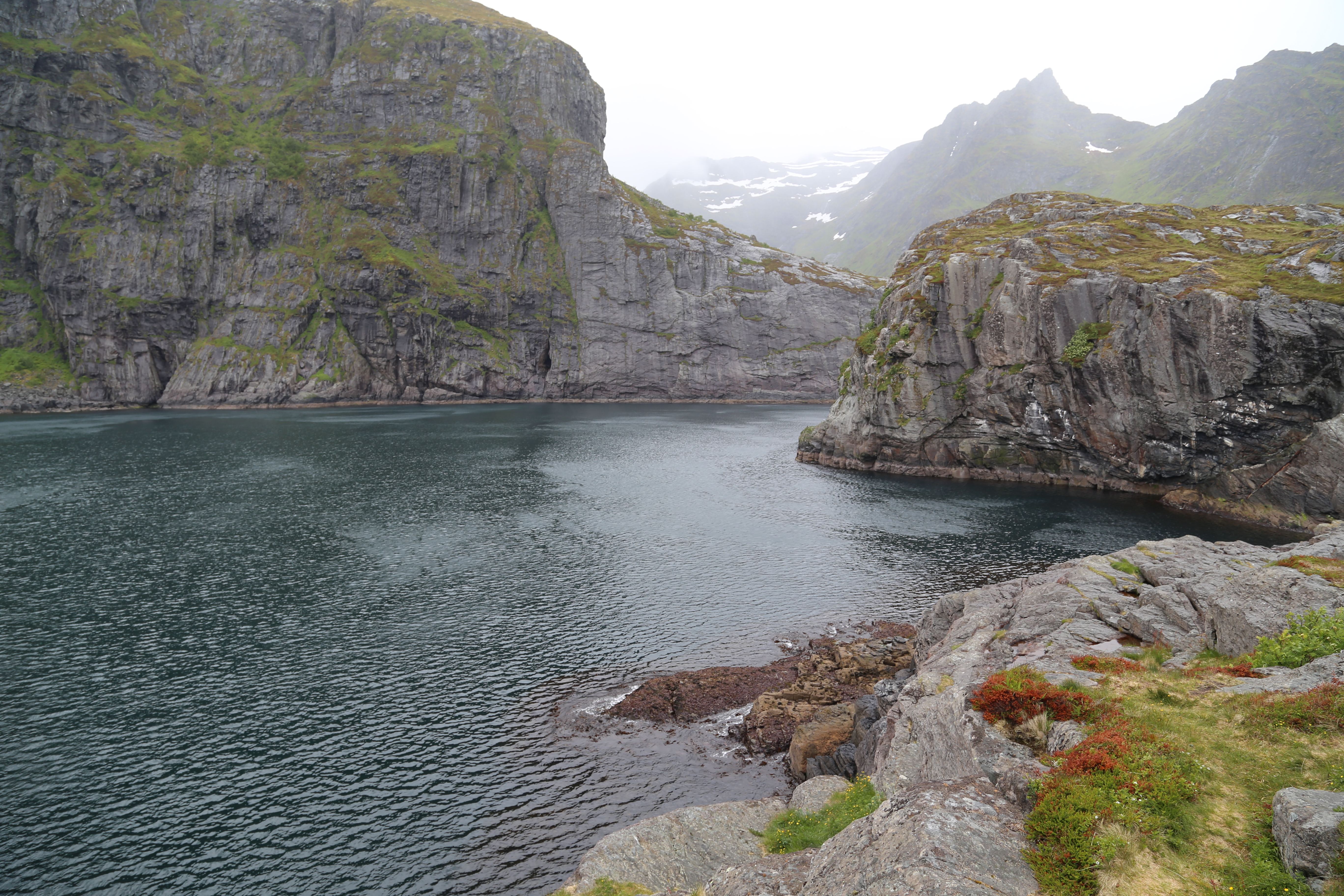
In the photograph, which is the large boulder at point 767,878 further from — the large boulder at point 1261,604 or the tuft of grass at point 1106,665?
the large boulder at point 1261,604

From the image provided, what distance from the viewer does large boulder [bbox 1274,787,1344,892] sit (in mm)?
9211

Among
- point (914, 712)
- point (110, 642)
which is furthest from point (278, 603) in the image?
point (914, 712)

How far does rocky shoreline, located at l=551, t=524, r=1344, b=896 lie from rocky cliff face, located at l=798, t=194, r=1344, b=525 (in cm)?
2809

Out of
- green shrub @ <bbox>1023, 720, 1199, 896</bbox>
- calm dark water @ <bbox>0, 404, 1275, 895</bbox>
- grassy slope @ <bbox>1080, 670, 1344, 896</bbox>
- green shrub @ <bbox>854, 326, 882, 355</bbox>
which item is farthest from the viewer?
green shrub @ <bbox>854, 326, 882, 355</bbox>

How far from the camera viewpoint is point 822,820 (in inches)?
727

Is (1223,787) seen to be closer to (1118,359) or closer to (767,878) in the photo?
(767,878)

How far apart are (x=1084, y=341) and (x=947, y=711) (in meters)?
62.2

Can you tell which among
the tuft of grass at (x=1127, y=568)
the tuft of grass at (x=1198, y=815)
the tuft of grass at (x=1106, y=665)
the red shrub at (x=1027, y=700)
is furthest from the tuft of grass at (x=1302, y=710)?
the tuft of grass at (x=1127, y=568)

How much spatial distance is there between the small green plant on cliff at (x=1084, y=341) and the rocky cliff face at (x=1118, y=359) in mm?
187

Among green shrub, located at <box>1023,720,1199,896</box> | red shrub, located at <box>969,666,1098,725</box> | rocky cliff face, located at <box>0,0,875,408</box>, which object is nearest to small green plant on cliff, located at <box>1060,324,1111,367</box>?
red shrub, located at <box>969,666,1098,725</box>

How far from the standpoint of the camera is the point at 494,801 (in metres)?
A: 22.3

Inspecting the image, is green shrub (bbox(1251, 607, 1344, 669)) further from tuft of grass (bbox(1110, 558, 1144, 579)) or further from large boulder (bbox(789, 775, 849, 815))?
large boulder (bbox(789, 775, 849, 815))

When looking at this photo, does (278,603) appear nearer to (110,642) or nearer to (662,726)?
(110,642)

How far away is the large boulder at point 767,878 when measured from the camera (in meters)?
14.2
